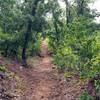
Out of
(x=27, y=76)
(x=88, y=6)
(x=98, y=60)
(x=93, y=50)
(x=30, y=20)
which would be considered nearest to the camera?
(x=98, y=60)

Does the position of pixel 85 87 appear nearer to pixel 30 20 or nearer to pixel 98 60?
pixel 98 60

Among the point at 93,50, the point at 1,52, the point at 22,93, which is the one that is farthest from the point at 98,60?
the point at 1,52

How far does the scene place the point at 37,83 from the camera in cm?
1703

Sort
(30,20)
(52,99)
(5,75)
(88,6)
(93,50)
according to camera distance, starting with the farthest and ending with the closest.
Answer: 1. (88,6)
2. (30,20)
3. (5,75)
4. (52,99)
5. (93,50)

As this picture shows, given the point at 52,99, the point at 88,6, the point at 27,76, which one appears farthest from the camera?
the point at 88,6

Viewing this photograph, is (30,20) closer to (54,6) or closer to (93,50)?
(54,6)

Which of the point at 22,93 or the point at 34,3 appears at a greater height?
the point at 34,3

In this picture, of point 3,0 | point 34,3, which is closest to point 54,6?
point 34,3

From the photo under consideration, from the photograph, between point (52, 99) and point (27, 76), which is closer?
point (52, 99)

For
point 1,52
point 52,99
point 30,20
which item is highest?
point 30,20

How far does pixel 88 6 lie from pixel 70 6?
203 cm

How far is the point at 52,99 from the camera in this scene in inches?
528

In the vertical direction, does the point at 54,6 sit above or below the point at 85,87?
above

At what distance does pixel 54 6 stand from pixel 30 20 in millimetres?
2068
